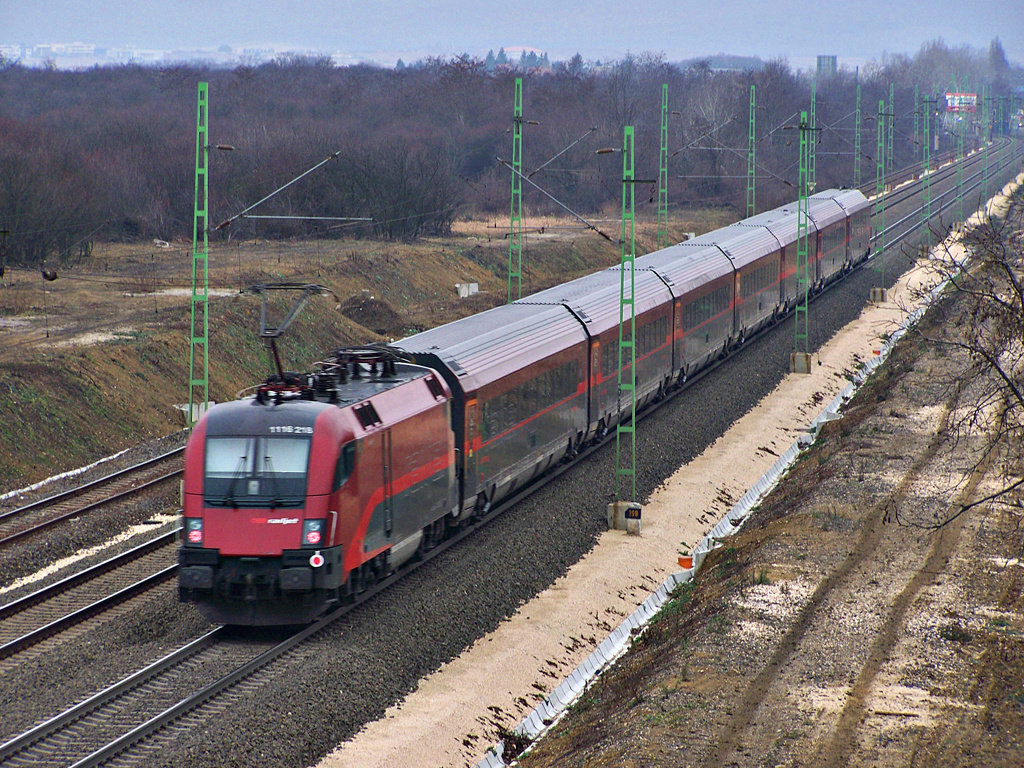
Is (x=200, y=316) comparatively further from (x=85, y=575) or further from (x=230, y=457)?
(x=230, y=457)

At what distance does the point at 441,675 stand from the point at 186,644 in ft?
11.9

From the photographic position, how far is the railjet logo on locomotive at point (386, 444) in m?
16.3

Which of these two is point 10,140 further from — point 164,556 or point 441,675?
point 441,675

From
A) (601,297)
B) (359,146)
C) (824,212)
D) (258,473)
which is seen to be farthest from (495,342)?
(359,146)

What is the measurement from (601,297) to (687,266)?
7027 millimetres

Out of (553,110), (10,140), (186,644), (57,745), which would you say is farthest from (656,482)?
(553,110)

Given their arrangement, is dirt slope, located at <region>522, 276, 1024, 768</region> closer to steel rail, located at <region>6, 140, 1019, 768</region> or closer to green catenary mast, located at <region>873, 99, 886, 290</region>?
steel rail, located at <region>6, 140, 1019, 768</region>

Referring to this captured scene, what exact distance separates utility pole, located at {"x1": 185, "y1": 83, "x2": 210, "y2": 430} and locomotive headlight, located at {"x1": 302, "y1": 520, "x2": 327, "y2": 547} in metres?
9.03

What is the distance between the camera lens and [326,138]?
266ft

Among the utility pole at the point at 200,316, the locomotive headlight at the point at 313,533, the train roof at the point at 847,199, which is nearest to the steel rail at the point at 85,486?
the utility pole at the point at 200,316

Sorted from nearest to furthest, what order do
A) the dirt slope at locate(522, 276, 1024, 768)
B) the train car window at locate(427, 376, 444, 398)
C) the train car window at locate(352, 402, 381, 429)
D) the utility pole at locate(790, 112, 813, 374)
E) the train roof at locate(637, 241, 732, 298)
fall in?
the dirt slope at locate(522, 276, 1024, 768)
the train car window at locate(352, 402, 381, 429)
the train car window at locate(427, 376, 444, 398)
the train roof at locate(637, 241, 732, 298)
the utility pole at locate(790, 112, 813, 374)

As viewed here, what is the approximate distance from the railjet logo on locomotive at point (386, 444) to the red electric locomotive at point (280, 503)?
0.06 feet

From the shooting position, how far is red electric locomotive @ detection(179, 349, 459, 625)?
16.3 metres

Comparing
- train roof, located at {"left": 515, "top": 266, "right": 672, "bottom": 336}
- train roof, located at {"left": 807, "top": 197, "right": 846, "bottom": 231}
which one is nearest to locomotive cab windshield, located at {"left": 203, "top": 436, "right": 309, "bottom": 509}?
train roof, located at {"left": 515, "top": 266, "right": 672, "bottom": 336}
